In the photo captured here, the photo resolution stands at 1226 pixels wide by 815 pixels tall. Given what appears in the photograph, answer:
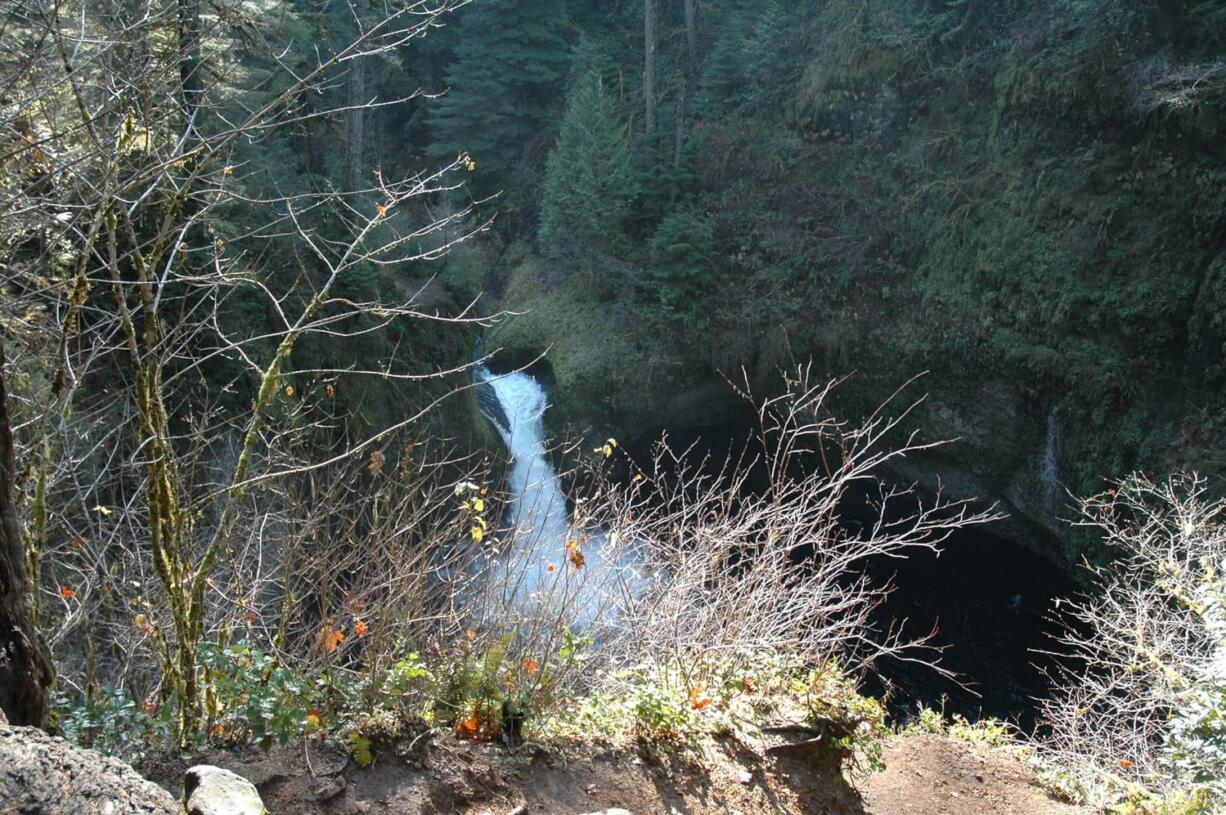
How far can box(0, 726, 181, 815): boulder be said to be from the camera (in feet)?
5.54

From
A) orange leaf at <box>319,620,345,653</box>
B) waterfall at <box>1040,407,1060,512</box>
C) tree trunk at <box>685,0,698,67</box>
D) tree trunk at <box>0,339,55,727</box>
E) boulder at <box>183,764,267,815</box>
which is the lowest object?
waterfall at <box>1040,407,1060,512</box>

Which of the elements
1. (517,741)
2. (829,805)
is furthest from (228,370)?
(829,805)

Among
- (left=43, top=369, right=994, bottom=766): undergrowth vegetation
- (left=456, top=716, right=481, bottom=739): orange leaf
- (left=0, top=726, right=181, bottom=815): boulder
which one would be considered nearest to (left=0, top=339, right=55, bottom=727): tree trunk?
(left=43, top=369, right=994, bottom=766): undergrowth vegetation

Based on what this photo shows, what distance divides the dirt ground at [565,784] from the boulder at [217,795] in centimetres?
83

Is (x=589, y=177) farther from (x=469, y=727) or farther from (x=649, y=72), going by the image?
(x=469, y=727)

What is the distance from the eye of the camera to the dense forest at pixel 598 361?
393 cm

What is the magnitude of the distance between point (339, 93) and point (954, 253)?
56.7ft

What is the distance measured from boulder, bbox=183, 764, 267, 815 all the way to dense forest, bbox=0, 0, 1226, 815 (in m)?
0.63

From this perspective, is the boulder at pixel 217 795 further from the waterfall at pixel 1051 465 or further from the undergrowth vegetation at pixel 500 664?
the waterfall at pixel 1051 465

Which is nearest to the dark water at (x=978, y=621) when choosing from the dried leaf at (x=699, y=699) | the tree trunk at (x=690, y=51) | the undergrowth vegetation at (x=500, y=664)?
the undergrowth vegetation at (x=500, y=664)

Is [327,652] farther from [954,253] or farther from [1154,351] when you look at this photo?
[954,253]

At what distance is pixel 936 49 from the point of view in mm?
19938

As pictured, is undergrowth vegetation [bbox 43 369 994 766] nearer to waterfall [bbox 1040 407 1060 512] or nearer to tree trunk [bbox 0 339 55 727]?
tree trunk [bbox 0 339 55 727]

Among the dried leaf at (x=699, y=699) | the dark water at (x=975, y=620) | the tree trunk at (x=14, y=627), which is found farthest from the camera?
the dark water at (x=975, y=620)
